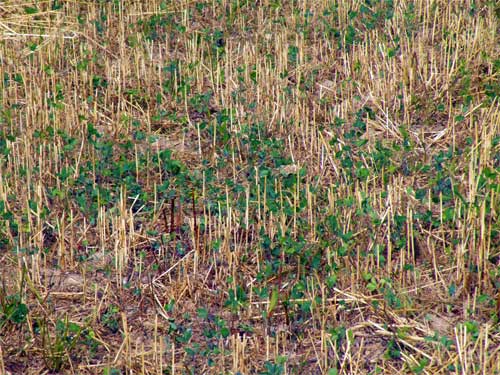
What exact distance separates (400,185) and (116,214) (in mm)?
1684

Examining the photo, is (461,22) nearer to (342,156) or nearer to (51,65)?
(342,156)

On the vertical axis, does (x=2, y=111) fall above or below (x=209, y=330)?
above

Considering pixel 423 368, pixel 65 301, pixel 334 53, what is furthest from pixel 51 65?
pixel 423 368

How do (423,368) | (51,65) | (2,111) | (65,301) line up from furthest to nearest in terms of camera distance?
(51,65)
(2,111)
(65,301)
(423,368)

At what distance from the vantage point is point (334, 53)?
7.74 m

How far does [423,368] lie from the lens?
13.5 feet

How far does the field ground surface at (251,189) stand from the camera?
175 inches

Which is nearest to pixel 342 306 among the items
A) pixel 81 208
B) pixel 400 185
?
pixel 400 185

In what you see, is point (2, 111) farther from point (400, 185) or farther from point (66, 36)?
point (400, 185)

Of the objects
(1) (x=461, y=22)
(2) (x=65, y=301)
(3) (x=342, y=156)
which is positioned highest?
(1) (x=461, y=22)

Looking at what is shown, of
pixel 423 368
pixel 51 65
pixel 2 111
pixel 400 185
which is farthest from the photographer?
pixel 51 65

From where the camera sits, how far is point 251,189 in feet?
18.6

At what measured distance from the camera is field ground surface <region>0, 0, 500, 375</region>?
175 inches

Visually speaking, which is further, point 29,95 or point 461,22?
point 461,22
